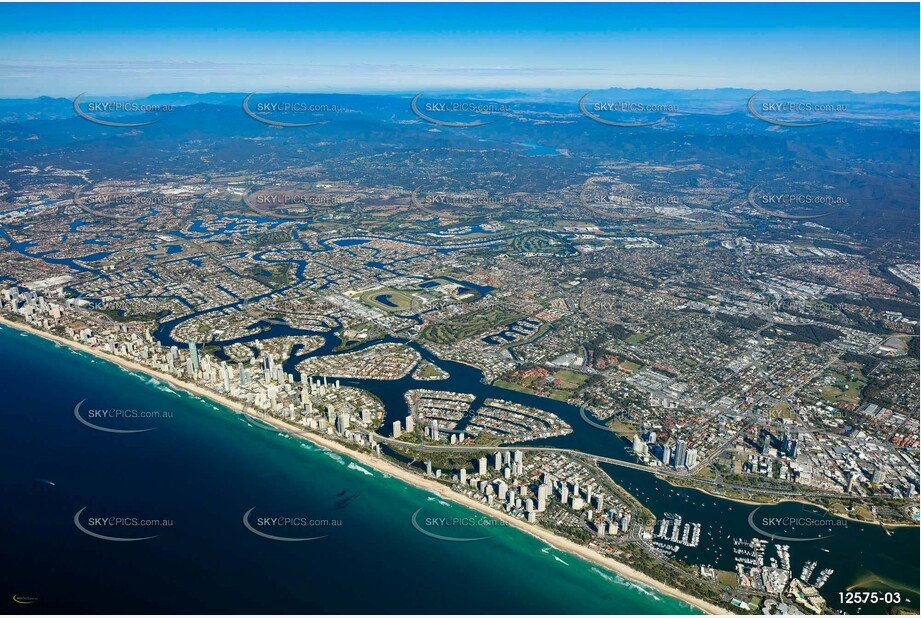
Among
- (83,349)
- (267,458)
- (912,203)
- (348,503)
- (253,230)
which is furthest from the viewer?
(912,203)

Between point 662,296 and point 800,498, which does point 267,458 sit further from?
point 662,296

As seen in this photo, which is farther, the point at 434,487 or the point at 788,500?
the point at 434,487

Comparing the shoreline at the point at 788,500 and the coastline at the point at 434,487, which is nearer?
the coastline at the point at 434,487

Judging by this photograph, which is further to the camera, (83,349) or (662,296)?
(662,296)

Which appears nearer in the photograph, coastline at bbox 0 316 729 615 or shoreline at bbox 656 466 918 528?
coastline at bbox 0 316 729 615

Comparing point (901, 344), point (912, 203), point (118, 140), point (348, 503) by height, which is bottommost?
point (348, 503)

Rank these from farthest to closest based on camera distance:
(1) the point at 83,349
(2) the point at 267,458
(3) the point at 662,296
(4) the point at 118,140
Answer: (4) the point at 118,140
(3) the point at 662,296
(1) the point at 83,349
(2) the point at 267,458

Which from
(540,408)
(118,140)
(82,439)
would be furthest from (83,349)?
(118,140)

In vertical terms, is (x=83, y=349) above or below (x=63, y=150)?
below
